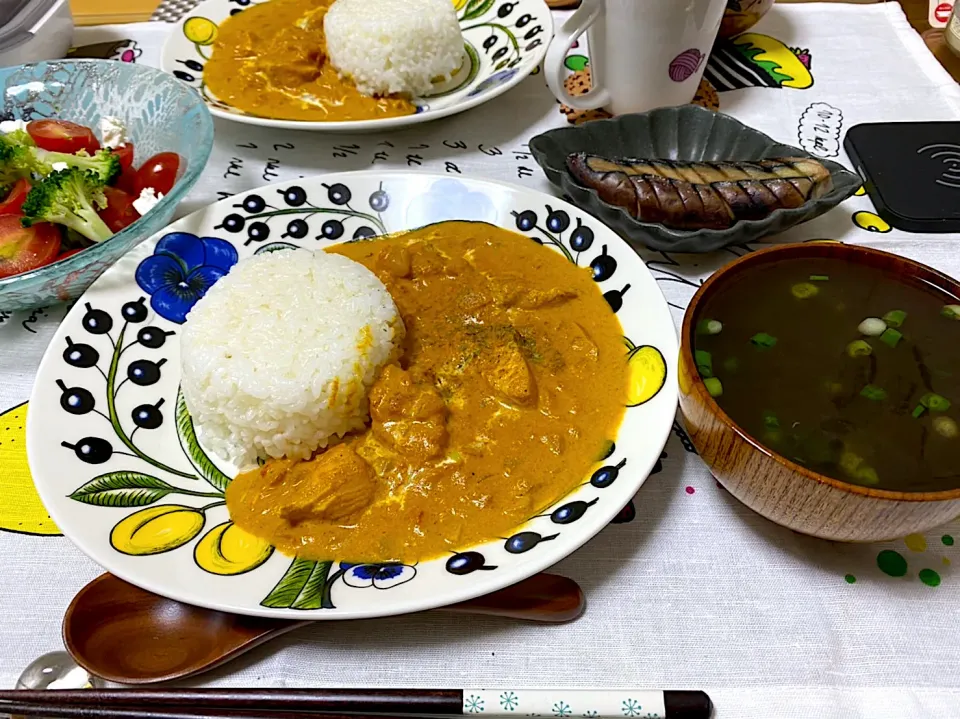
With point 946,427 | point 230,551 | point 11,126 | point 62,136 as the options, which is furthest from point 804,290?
point 11,126

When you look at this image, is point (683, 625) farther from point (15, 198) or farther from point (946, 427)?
point (15, 198)

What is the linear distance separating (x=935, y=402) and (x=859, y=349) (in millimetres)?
153

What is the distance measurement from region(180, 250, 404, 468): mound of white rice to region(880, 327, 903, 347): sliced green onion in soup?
0.98 m

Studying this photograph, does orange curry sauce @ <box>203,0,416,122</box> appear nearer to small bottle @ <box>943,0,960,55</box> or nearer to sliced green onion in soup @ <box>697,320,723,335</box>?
sliced green onion in soup @ <box>697,320,723,335</box>

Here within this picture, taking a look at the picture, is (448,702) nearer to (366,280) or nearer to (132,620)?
(132,620)

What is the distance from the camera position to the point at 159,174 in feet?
6.44

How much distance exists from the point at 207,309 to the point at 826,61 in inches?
91.9

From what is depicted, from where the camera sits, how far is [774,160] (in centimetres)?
192

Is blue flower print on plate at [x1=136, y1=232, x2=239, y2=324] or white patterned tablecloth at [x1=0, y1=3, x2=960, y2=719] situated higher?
blue flower print on plate at [x1=136, y1=232, x2=239, y2=324]

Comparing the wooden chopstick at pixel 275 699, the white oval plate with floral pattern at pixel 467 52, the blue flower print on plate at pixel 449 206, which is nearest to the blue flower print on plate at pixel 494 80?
the white oval plate with floral pattern at pixel 467 52

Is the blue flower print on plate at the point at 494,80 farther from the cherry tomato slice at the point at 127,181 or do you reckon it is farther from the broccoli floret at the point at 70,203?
the broccoli floret at the point at 70,203

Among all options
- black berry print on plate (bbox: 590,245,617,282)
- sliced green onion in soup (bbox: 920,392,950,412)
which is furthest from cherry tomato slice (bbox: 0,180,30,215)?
sliced green onion in soup (bbox: 920,392,950,412)

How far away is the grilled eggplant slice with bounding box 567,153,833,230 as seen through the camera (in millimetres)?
1788

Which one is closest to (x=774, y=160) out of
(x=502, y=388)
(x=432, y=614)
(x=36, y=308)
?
(x=502, y=388)
